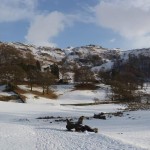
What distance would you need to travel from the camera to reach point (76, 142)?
87.1 ft

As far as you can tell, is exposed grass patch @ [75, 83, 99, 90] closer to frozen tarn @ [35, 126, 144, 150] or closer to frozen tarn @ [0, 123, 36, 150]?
frozen tarn @ [0, 123, 36, 150]

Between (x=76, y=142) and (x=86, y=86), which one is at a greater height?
(x=86, y=86)

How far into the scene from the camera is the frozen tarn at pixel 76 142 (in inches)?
953

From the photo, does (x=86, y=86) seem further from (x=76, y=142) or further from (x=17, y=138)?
(x=76, y=142)

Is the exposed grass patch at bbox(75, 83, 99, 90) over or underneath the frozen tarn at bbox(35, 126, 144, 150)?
over

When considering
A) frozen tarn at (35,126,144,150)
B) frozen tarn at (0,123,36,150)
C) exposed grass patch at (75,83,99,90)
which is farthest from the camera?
exposed grass patch at (75,83,99,90)

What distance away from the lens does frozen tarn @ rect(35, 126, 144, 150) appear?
24194 millimetres

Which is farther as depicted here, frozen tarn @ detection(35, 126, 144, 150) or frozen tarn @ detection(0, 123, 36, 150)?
frozen tarn @ detection(0, 123, 36, 150)

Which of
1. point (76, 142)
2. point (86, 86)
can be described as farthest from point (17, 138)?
point (86, 86)

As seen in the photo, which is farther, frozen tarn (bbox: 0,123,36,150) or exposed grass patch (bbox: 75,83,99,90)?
exposed grass patch (bbox: 75,83,99,90)

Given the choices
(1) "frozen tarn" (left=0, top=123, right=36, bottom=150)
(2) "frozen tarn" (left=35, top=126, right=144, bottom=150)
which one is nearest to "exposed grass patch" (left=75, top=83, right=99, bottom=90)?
(1) "frozen tarn" (left=0, top=123, right=36, bottom=150)

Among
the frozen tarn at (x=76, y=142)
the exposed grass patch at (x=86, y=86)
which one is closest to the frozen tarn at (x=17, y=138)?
the frozen tarn at (x=76, y=142)

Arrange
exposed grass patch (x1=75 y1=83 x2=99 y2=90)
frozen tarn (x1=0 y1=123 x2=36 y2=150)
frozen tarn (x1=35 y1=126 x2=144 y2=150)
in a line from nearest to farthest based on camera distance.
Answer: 1. frozen tarn (x1=35 y1=126 x2=144 y2=150)
2. frozen tarn (x1=0 y1=123 x2=36 y2=150)
3. exposed grass patch (x1=75 y1=83 x2=99 y2=90)

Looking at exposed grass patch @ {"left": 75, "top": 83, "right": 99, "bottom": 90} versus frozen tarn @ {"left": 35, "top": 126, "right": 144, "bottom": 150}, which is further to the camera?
exposed grass patch @ {"left": 75, "top": 83, "right": 99, "bottom": 90}
